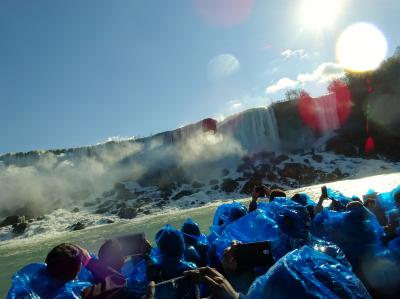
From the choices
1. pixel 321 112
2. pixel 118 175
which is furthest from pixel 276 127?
pixel 118 175

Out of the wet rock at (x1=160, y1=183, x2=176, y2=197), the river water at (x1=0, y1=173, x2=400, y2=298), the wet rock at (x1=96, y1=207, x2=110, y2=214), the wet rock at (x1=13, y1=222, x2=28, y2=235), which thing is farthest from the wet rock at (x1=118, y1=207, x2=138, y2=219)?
the wet rock at (x1=13, y1=222, x2=28, y2=235)

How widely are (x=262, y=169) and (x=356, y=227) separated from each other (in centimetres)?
3777

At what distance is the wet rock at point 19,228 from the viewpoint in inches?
1240

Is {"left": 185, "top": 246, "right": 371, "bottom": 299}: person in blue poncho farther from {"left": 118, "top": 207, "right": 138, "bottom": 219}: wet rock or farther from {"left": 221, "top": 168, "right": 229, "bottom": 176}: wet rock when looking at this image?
{"left": 221, "top": 168, "right": 229, "bottom": 176}: wet rock

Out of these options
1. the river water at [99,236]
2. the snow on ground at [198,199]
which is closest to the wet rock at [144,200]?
the snow on ground at [198,199]

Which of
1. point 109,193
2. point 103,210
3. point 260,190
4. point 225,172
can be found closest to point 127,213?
point 103,210

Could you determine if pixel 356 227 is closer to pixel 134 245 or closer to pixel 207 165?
pixel 134 245

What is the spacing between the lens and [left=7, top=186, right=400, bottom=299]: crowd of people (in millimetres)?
1822

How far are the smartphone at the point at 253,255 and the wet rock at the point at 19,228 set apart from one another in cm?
3272

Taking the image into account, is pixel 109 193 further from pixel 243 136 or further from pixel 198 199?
pixel 243 136

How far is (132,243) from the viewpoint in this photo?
3162 millimetres

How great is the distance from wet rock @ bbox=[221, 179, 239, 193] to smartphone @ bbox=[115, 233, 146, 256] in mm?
33128

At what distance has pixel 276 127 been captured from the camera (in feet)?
154

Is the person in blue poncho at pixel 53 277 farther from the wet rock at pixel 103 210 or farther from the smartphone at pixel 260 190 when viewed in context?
the wet rock at pixel 103 210
